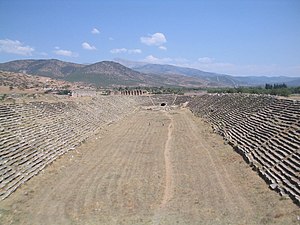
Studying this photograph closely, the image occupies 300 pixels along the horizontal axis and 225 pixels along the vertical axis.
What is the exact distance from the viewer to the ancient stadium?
49.3ft

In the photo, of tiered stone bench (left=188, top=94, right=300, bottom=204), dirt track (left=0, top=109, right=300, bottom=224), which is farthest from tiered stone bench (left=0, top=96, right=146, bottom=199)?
tiered stone bench (left=188, top=94, right=300, bottom=204)

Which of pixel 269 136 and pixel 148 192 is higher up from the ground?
pixel 269 136

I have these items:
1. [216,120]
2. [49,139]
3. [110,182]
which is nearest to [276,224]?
[110,182]

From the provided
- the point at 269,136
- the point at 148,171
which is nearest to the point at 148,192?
the point at 148,171

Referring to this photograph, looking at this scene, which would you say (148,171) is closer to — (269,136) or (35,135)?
(35,135)

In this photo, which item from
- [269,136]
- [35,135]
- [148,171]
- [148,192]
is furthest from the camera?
[269,136]

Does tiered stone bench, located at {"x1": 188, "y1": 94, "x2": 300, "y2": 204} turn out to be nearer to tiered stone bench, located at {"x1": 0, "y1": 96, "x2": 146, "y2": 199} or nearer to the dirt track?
the dirt track

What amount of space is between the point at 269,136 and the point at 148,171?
1066cm

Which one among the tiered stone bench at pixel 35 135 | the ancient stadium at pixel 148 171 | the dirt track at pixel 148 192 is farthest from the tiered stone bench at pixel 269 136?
the tiered stone bench at pixel 35 135

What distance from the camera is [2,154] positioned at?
20.9m

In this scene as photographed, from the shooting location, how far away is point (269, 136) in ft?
88.7

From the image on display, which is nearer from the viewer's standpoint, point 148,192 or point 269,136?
point 148,192

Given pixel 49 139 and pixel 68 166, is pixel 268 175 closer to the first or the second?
pixel 68 166

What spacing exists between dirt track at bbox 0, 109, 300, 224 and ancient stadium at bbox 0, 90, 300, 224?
0.05 metres
